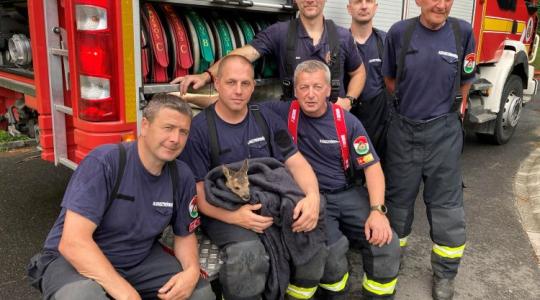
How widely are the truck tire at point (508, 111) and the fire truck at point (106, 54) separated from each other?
2.27m

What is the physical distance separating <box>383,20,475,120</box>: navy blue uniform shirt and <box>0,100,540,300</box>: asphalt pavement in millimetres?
1063

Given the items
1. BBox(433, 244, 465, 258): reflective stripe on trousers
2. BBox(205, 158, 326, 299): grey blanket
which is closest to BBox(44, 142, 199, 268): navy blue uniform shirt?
BBox(205, 158, 326, 299): grey blanket

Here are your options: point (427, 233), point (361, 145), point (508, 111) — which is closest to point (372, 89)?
point (361, 145)

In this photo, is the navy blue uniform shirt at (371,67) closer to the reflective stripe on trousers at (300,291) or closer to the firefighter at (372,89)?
the firefighter at (372,89)

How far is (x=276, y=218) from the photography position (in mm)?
2303

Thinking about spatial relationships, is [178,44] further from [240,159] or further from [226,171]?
[226,171]

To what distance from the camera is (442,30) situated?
283 cm

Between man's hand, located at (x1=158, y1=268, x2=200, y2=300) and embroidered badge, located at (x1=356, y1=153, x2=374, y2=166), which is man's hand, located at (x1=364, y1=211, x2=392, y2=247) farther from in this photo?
man's hand, located at (x1=158, y1=268, x2=200, y2=300)

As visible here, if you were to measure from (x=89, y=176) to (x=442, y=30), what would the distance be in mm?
2056

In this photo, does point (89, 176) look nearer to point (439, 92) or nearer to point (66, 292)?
point (66, 292)

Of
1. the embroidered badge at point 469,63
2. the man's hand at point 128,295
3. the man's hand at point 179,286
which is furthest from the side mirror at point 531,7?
the man's hand at point 128,295

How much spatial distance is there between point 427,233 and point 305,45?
5.70 ft

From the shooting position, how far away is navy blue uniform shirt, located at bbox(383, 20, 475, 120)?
280 centimetres

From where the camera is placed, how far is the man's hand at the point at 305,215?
228 centimetres
